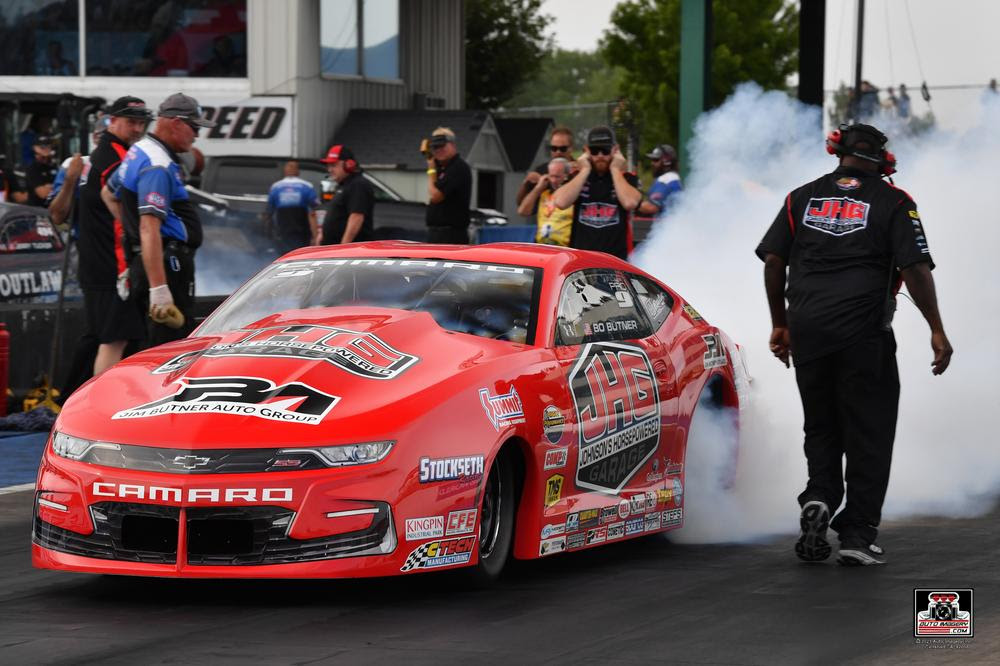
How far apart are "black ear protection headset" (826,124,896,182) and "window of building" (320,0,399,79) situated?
2677cm

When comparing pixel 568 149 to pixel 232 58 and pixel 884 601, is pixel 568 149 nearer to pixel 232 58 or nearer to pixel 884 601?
pixel 884 601

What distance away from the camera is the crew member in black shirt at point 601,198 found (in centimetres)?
1223

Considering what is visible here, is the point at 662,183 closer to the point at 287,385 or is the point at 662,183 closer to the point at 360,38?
the point at 287,385

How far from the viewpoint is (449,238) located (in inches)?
621

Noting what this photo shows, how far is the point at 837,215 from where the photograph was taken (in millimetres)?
7461

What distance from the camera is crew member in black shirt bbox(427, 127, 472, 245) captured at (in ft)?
51.1

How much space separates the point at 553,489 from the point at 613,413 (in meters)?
0.57

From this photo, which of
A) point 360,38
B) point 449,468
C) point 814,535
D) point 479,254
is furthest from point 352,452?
point 360,38

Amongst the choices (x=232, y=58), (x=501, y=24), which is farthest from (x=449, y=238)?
(x=501, y=24)

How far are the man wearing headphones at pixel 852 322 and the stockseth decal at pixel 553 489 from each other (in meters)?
1.14

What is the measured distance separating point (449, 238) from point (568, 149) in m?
1.95

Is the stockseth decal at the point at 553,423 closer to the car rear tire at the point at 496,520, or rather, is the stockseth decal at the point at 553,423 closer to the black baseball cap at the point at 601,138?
the car rear tire at the point at 496,520

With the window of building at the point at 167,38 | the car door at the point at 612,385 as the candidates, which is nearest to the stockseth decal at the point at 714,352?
the car door at the point at 612,385

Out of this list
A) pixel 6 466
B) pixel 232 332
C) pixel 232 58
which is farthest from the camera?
pixel 232 58
